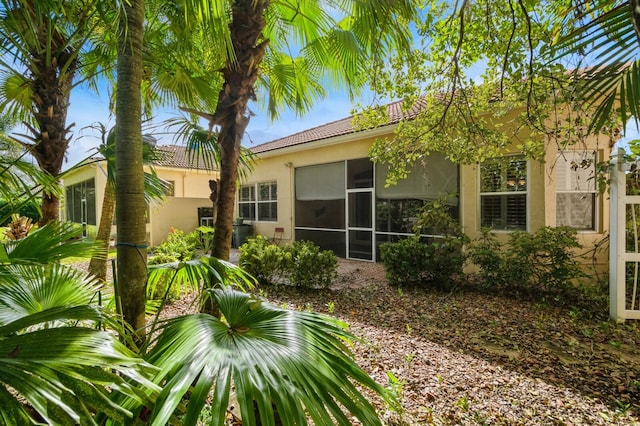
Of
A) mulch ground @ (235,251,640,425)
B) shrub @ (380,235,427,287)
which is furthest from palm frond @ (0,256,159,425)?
shrub @ (380,235,427,287)

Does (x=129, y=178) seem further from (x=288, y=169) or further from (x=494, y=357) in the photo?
(x=288, y=169)

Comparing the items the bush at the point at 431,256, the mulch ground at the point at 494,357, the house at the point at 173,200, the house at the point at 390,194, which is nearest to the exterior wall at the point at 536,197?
the house at the point at 390,194

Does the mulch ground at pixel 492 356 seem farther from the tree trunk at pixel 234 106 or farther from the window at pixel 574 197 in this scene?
the window at pixel 574 197

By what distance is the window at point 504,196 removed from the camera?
7.14 metres

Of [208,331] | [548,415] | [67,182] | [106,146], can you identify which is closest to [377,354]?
[548,415]

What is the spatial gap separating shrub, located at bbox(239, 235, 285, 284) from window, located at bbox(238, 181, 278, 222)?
608 centimetres

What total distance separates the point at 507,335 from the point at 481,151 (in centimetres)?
298

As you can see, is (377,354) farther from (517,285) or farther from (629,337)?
(517,285)

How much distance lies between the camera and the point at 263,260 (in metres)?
6.81

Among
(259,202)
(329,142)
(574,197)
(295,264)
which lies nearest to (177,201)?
(259,202)

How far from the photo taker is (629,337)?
427 centimetres

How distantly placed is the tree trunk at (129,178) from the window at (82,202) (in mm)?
17296

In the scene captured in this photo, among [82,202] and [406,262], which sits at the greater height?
[82,202]

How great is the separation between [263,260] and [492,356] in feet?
14.8
